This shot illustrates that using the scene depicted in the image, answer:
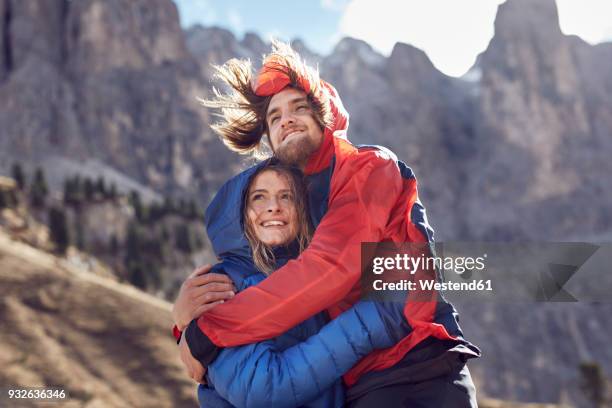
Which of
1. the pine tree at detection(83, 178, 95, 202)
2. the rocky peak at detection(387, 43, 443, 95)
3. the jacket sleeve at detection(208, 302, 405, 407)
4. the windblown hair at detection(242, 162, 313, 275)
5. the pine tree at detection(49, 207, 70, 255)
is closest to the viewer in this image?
the jacket sleeve at detection(208, 302, 405, 407)

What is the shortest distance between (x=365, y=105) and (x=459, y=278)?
171 meters

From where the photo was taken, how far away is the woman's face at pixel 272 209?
218 inches

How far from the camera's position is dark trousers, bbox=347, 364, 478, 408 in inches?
184

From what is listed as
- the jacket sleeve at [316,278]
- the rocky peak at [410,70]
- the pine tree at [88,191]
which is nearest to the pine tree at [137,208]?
the pine tree at [88,191]

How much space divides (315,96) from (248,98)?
922mm

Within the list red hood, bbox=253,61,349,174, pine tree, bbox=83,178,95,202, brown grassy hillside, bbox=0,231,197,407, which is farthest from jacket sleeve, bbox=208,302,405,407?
pine tree, bbox=83,178,95,202

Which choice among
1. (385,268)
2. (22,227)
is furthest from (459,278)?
(22,227)

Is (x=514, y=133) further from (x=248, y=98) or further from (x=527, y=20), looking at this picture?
(x=248, y=98)

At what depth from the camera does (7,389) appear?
25.0m

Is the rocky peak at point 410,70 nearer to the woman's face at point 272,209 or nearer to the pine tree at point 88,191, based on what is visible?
the pine tree at point 88,191

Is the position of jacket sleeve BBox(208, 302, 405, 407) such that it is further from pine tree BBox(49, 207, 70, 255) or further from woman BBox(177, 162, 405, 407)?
pine tree BBox(49, 207, 70, 255)

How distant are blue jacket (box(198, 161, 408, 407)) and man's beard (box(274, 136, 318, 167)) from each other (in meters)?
1.52

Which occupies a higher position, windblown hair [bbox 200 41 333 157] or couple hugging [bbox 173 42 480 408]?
windblown hair [bbox 200 41 333 157]

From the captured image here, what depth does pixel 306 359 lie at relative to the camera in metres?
4.69
